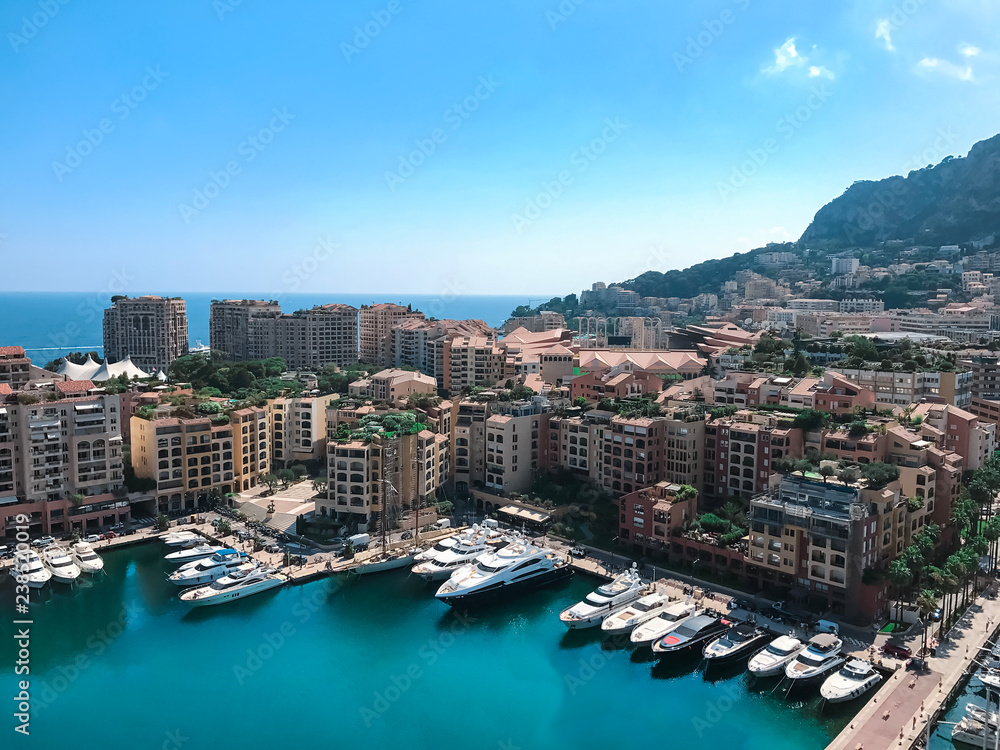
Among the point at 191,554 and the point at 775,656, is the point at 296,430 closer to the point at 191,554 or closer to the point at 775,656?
the point at 191,554

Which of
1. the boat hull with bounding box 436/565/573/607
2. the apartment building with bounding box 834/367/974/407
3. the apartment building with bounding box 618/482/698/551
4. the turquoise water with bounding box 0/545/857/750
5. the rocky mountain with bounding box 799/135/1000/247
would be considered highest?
the rocky mountain with bounding box 799/135/1000/247

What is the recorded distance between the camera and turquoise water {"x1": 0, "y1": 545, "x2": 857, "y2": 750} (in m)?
17.3

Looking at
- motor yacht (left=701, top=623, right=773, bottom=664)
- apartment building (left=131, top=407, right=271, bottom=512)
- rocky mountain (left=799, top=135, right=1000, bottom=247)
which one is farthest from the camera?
rocky mountain (left=799, top=135, right=1000, bottom=247)

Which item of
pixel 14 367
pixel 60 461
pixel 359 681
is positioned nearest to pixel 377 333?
pixel 14 367

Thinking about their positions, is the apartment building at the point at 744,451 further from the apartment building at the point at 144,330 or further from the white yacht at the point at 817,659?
the apartment building at the point at 144,330

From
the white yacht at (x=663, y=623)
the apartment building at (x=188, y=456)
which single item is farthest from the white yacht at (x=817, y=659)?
the apartment building at (x=188, y=456)

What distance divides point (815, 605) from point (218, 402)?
82.2 ft

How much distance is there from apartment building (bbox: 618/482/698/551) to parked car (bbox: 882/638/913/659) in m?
7.22

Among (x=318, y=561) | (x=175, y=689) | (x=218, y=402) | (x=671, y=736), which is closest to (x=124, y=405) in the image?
(x=218, y=402)

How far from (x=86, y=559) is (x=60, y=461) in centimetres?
472

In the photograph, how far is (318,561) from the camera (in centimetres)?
2642

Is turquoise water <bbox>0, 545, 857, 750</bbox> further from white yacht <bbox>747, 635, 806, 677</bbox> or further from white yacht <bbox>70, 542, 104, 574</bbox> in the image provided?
white yacht <bbox>70, 542, 104, 574</bbox>

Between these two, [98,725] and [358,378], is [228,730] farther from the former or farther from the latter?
[358,378]

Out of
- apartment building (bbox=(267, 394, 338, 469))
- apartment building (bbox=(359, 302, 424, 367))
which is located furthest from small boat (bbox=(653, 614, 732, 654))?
apartment building (bbox=(359, 302, 424, 367))
